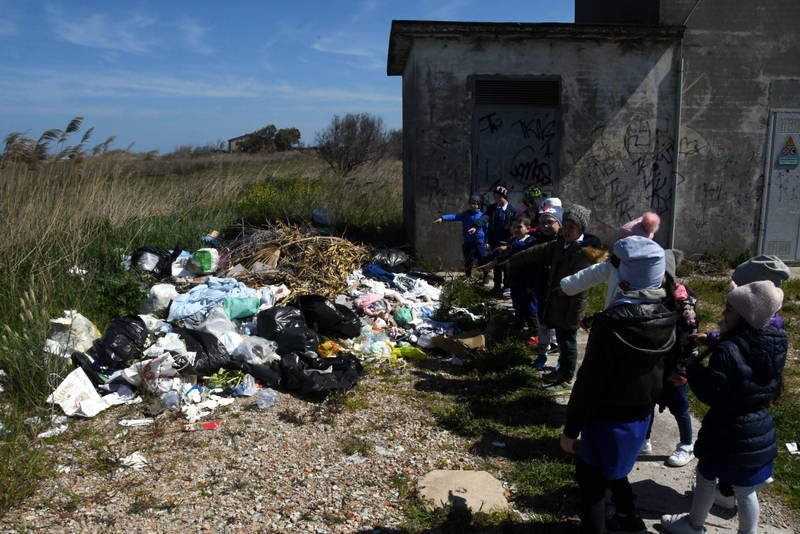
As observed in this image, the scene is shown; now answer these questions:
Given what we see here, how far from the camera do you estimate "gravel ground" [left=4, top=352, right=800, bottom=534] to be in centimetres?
341

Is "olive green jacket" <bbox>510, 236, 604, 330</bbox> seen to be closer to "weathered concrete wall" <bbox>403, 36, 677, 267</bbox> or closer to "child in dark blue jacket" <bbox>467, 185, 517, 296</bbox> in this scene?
"child in dark blue jacket" <bbox>467, 185, 517, 296</bbox>

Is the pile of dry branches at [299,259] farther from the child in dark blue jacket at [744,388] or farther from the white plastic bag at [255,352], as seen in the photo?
the child in dark blue jacket at [744,388]

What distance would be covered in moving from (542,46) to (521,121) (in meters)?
1.13

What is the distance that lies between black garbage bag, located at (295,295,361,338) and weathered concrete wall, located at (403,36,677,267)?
11.5 ft

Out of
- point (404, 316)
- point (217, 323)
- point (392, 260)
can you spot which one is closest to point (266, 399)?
point (217, 323)

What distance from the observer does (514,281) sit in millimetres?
6055

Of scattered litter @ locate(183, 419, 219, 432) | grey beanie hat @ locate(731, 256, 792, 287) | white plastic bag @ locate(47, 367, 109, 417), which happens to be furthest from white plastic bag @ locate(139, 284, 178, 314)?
grey beanie hat @ locate(731, 256, 792, 287)

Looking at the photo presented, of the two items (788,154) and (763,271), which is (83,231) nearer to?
(763,271)

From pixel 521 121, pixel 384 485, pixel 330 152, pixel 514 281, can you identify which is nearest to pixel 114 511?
pixel 384 485

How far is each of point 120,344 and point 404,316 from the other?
2.99 meters

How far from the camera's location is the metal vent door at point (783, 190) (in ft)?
32.1

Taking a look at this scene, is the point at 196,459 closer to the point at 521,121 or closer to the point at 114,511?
the point at 114,511

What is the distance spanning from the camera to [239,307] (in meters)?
6.39

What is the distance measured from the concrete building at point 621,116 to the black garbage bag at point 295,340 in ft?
13.9
